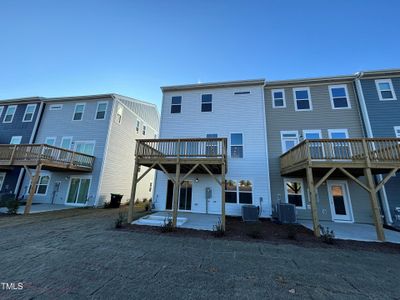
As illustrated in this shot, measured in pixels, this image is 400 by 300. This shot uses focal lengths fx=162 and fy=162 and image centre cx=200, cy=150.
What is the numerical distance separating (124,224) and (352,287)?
775cm

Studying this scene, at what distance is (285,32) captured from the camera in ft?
37.4

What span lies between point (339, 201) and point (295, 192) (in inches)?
93.2

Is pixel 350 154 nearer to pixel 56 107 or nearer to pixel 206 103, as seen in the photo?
pixel 206 103

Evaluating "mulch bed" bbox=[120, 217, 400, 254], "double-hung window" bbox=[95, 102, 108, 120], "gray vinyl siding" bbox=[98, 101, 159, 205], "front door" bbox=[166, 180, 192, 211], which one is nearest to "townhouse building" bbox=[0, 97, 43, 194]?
"double-hung window" bbox=[95, 102, 108, 120]

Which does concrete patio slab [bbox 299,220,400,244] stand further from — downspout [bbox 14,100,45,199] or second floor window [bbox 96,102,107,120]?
downspout [bbox 14,100,45,199]

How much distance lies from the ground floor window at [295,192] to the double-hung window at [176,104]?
872 centimetres

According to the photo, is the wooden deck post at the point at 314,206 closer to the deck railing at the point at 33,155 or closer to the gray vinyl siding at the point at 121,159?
the gray vinyl siding at the point at 121,159

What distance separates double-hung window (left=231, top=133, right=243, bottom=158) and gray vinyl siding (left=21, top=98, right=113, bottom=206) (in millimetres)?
10345

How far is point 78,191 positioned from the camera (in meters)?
12.8

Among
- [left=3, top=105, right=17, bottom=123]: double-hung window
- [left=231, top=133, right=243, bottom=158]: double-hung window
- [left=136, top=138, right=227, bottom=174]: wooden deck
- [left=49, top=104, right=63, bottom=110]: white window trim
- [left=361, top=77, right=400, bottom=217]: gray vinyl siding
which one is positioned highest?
[left=49, top=104, right=63, bottom=110]: white window trim

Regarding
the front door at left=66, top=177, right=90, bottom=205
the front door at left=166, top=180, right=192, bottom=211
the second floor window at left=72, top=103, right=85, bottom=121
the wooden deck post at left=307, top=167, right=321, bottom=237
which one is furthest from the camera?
the second floor window at left=72, top=103, right=85, bottom=121

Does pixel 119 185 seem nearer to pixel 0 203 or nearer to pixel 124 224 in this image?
pixel 0 203

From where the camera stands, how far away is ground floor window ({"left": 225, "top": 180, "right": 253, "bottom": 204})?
997 centimetres

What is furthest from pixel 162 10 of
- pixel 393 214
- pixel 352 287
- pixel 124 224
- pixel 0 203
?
pixel 393 214
